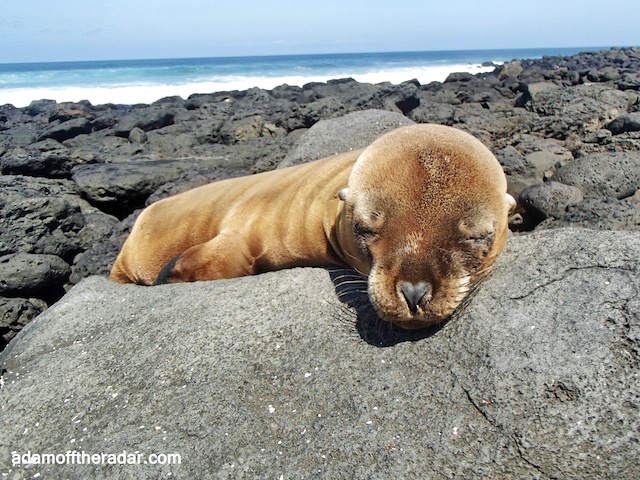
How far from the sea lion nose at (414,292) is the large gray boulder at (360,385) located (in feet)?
0.78

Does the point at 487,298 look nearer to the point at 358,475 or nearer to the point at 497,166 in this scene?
the point at 497,166

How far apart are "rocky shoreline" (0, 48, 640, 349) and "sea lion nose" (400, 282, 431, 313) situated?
262 centimetres

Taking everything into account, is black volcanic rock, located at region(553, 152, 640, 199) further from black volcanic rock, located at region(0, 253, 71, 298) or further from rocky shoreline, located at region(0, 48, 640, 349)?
black volcanic rock, located at region(0, 253, 71, 298)

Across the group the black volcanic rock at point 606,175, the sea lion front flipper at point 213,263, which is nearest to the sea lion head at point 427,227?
the sea lion front flipper at point 213,263

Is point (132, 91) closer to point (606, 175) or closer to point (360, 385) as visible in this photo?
point (606, 175)

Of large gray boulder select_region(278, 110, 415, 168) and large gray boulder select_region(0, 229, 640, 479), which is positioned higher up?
large gray boulder select_region(278, 110, 415, 168)

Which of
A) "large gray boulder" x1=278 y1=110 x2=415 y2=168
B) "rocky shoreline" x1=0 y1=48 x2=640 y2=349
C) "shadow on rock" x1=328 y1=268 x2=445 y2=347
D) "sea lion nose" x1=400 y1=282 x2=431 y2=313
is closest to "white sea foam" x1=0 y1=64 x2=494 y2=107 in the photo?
"rocky shoreline" x1=0 y1=48 x2=640 y2=349

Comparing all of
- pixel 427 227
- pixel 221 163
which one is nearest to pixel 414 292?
pixel 427 227

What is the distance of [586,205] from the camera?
16.7 feet

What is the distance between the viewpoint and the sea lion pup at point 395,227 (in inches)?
113

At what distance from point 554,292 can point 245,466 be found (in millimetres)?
1595

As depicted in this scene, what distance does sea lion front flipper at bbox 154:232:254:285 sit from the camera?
4270 mm

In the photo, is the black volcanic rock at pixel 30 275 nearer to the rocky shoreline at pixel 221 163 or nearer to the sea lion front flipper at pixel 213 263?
the rocky shoreline at pixel 221 163

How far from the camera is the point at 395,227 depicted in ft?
9.75
